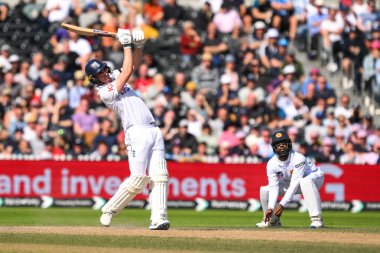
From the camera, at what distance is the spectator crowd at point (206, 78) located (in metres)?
24.2

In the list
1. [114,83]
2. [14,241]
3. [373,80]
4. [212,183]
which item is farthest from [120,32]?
[373,80]

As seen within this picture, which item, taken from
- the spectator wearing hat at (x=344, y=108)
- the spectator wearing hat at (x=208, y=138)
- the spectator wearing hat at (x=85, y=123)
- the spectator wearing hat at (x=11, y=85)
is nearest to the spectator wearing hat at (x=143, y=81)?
the spectator wearing hat at (x=85, y=123)

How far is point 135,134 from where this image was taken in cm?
1459

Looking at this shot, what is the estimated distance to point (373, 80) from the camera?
26438mm

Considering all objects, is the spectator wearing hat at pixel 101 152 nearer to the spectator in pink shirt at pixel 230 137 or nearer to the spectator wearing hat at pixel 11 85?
the spectator in pink shirt at pixel 230 137

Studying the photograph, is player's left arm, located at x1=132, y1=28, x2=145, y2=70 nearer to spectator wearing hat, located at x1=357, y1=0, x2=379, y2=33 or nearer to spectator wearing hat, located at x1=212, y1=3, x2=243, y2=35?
spectator wearing hat, located at x1=212, y1=3, x2=243, y2=35

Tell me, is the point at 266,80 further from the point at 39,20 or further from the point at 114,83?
the point at 114,83

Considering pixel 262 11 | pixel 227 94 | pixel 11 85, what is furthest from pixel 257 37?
pixel 11 85

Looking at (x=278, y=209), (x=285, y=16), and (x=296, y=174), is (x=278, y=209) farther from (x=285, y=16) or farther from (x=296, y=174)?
(x=285, y=16)

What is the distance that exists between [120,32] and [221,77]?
11493mm

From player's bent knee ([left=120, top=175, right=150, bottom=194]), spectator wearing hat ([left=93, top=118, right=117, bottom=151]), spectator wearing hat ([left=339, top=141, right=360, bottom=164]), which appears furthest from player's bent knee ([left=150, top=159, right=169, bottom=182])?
spectator wearing hat ([left=339, top=141, right=360, bottom=164])

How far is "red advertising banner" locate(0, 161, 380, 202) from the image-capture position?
23.2 meters

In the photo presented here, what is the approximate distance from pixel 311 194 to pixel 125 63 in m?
3.39

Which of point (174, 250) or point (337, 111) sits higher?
point (337, 111)
